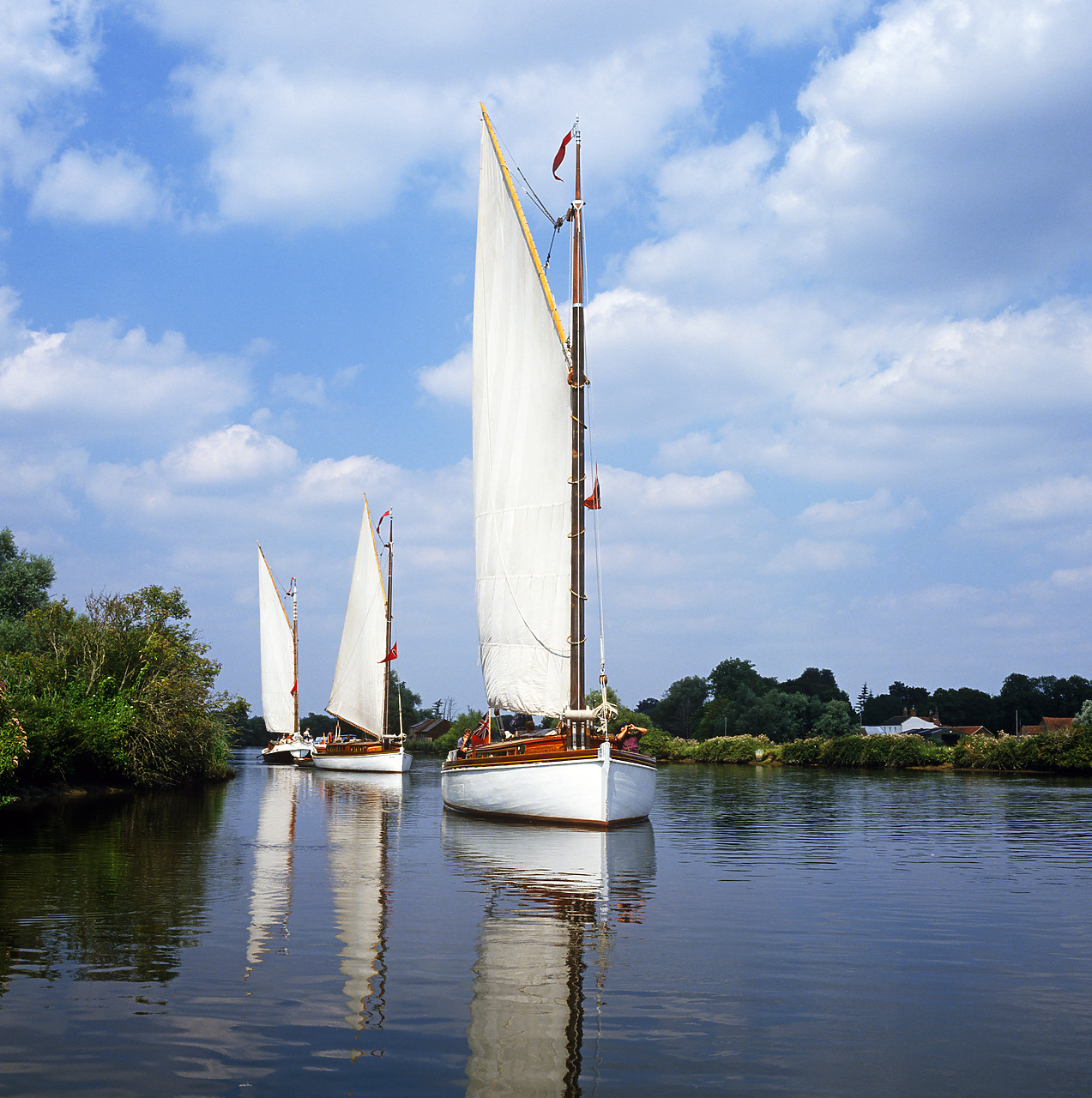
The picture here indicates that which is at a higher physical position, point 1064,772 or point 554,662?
point 554,662

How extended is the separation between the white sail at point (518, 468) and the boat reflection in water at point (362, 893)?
19.7 ft

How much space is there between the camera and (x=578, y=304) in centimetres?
2856

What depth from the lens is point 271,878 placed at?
17.1 metres

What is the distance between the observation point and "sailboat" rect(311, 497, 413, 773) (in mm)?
66062

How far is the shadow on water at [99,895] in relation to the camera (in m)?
10.4

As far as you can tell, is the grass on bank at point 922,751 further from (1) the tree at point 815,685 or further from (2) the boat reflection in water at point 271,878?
(1) the tree at point 815,685

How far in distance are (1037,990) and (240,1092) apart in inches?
309

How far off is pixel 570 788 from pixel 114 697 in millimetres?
25233

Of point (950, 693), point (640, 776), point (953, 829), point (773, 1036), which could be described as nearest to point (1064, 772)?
point (953, 829)

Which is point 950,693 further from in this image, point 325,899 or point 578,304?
point 325,899

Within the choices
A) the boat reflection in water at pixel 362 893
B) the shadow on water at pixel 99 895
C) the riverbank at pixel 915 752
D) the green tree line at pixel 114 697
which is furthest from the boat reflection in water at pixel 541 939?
the riverbank at pixel 915 752

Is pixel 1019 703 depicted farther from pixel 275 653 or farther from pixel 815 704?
pixel 275 653

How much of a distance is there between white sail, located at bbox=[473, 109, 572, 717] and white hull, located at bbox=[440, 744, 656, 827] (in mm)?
2395

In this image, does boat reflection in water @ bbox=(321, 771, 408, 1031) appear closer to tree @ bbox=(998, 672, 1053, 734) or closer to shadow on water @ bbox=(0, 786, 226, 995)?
shadow on water @ bbox=(0, 786, 226, 995)
